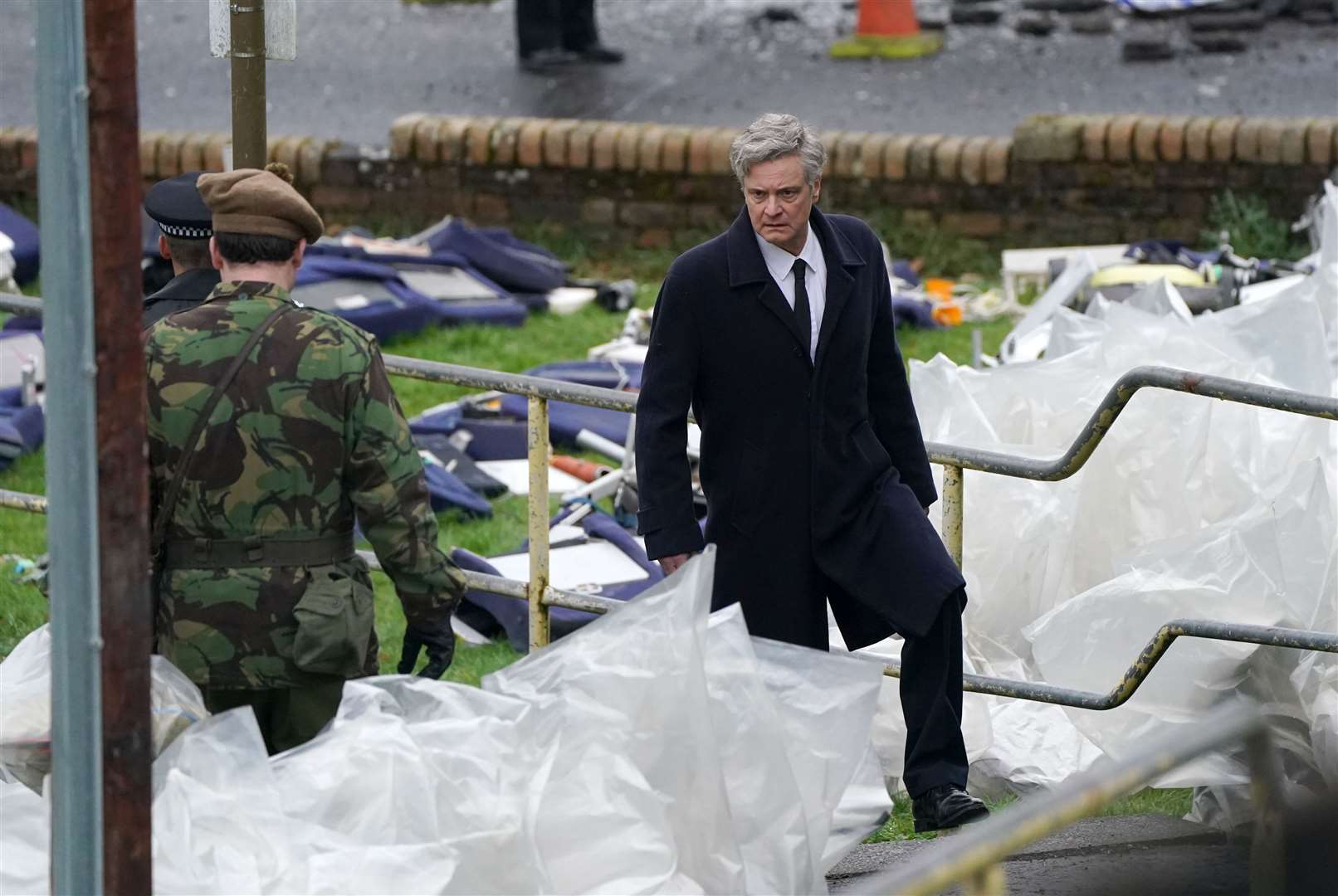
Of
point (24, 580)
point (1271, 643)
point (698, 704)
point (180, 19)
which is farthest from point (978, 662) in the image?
point (180, 19)

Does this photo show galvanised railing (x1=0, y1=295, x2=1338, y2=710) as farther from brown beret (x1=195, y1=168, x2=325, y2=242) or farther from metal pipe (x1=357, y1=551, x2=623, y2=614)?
brown beret (x1=195, y1=168, x2=325, y2=242)

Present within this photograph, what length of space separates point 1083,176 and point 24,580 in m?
6.29

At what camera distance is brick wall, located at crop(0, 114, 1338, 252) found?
9.88 meters

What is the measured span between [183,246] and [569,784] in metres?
1.70

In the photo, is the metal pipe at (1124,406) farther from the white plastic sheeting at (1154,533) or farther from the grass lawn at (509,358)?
the grass lawn at (509,358)

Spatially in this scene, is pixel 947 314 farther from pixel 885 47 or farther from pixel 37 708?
pixel 37 708

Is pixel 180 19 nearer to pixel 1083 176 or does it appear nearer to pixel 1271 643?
pixel 1083 176

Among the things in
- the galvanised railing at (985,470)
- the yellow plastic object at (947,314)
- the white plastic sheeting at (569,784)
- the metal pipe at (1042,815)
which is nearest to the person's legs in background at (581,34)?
the yellow plastic object at (947,314)

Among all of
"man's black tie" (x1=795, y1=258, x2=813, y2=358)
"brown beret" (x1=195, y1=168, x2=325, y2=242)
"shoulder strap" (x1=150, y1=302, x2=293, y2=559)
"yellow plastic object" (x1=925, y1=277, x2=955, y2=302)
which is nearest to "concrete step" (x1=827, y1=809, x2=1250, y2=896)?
"man's black tie" (x1=795, y1=258, x2=813, y2=358)

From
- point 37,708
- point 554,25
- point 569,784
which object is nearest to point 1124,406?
point 569,784

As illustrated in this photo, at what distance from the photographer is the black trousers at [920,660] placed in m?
3.80

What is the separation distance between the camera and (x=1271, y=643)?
3.85 meters

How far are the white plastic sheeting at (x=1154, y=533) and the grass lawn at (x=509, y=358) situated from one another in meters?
0.29

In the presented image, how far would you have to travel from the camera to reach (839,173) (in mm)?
10336
